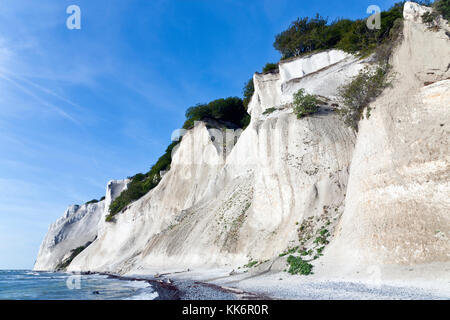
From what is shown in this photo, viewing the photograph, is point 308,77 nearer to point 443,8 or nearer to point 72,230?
point 443,8

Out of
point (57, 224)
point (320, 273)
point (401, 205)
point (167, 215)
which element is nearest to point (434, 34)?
point (401, 205)

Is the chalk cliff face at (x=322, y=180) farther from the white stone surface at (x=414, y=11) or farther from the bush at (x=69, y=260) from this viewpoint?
the bush at (x=69, y=260)

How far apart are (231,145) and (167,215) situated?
1174cm

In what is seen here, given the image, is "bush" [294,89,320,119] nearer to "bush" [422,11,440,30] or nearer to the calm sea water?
"bush" [422,11,440,30]

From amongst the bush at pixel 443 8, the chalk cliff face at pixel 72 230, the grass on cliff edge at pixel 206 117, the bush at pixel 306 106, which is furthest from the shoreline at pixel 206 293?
the chalk cliff face at pixel 72 230

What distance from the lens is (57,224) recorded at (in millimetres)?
70062

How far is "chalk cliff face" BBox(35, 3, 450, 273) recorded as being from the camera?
35.3 ft

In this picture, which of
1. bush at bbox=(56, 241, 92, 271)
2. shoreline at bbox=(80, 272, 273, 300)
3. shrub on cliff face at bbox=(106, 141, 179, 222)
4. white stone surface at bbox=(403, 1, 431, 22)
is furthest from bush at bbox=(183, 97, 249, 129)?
bush at bbox=(56, 241, 92, 271)

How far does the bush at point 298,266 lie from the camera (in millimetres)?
12178

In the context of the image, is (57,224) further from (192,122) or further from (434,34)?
(434,34)

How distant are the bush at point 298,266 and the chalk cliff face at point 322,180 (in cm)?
95

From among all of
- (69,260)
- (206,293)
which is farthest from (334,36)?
A: (69,260)

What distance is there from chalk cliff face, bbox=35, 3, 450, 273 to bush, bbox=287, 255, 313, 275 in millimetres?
951

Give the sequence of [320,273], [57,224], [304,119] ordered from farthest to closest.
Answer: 1. [57,224]
2. [304,119]
3. [320,273]
